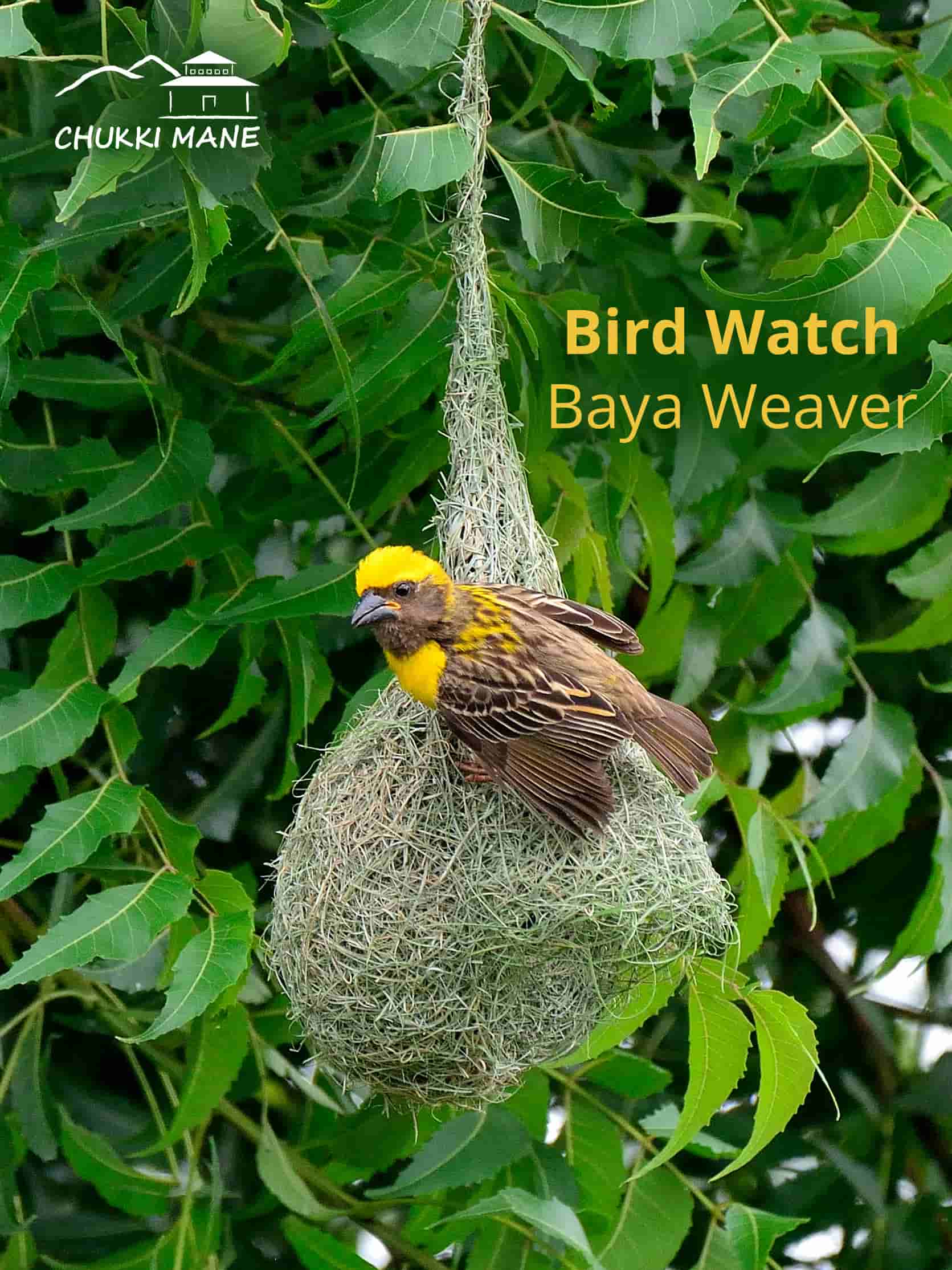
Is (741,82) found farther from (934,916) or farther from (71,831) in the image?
(934,916)

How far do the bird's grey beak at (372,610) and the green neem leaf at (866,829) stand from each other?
131 cm

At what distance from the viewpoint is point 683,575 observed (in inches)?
123

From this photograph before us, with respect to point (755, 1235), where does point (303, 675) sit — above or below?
above

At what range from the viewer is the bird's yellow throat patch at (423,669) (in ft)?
7.88

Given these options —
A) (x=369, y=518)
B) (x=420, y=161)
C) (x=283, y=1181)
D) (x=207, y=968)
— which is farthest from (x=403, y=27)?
(x=283, y=1181)

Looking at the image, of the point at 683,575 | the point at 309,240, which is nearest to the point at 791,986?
the point at 683,575

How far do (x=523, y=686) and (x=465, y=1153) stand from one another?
1126 mm

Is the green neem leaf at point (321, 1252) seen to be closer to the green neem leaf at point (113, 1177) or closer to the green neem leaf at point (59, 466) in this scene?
the green neem leaf at point (113, 1177)

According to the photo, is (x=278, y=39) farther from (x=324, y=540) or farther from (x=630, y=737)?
(x=324, y=540)

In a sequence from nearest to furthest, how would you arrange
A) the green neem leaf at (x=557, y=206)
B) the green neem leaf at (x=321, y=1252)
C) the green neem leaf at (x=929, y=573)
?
the green neem leaf at (x=557, y=206) → the green neem leaf at (x=321, y=1252) → the green neem leaf at (x=929, y=573)

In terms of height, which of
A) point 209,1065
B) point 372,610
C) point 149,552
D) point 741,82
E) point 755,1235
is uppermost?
point 741,82

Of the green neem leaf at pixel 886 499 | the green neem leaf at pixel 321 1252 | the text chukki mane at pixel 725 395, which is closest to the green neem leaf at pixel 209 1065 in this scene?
the green neem leaf at pixel 321 1252

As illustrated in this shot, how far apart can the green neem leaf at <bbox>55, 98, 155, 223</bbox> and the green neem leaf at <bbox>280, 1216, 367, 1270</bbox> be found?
2.05 metres

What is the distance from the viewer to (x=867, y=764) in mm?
3189
